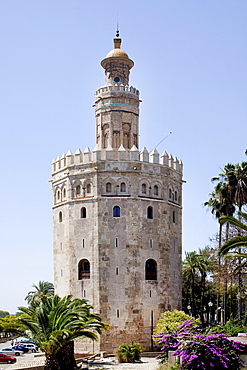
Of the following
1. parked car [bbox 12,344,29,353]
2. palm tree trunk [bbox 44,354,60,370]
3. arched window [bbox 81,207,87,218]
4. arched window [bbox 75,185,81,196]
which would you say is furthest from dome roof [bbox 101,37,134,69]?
parked car [bbox 12,344,29,353]

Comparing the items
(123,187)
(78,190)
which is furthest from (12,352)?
(123,187)

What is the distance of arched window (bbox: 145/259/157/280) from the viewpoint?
38750 mm

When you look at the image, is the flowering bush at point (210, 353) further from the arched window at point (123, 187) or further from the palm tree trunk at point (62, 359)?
the arched window at point (123, 187)

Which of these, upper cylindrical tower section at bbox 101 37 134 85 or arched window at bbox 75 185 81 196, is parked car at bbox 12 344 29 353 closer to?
arched window at bbox 75 185 81 196

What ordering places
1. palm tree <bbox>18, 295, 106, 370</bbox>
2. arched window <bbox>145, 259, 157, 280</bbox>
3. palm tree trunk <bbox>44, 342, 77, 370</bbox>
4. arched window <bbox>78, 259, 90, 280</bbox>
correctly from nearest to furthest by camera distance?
palm tree <bbox>18, 295, 106, 370</bbox>, palm tree trunk <bbox>44, 342, 77, 370</bbox>, arched window <bbox>78, 259, 90, 280</bbox>, arched window <bbox>145, 259, 157, 280</bbox>

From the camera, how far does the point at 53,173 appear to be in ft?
140

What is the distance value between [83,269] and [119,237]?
11.6ft

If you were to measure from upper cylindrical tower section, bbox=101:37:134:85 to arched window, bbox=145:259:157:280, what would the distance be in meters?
14.5

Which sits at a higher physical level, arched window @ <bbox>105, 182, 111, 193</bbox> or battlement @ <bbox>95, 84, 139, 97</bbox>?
battlement @ <bbox>95, 84, 139, 97</bbox>

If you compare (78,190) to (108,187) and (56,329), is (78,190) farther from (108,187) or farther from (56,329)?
(56,329)

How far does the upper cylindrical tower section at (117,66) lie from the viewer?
43.1 metres

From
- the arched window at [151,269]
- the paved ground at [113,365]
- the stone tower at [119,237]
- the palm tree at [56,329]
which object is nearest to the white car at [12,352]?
the stone tower at [119,237]

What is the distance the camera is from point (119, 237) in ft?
126

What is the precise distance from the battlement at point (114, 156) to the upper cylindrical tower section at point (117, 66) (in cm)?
647
